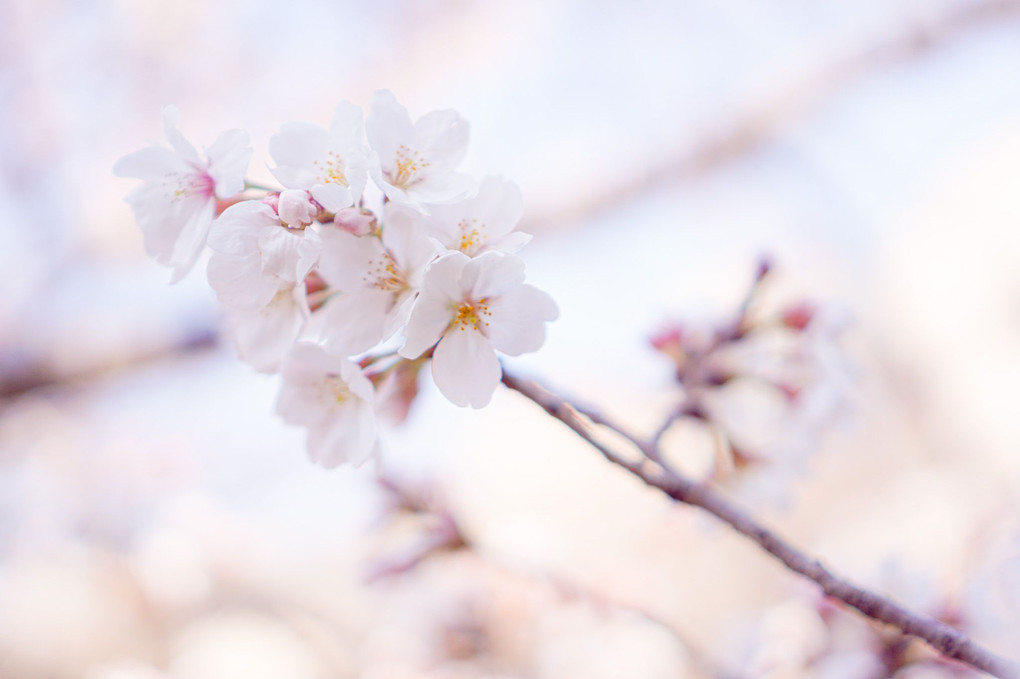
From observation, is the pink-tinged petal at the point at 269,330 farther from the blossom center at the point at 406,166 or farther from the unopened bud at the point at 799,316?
the unopened bud at the point at 799,316

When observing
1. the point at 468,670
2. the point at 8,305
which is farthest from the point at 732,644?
the point at 8,305

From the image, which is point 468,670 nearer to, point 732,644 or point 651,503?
point 732,644

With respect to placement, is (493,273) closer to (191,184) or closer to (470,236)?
(470,236)

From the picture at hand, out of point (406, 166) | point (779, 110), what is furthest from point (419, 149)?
point (779, 110)

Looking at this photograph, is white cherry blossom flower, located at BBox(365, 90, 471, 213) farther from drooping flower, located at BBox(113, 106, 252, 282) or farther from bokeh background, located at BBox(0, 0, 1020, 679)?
bokeh background, located at BBox(0, 0, 1020, 679)

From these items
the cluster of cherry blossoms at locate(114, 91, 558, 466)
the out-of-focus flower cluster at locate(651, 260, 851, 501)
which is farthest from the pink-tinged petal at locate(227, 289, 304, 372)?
the out-of-focus flower cluster at locate(651, 260, 851, 501)

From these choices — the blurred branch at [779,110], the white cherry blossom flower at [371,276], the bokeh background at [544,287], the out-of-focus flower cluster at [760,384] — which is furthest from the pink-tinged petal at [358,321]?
the blurred branch at [779,110]
